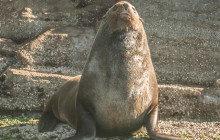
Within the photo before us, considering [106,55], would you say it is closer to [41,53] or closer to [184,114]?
[184,114]

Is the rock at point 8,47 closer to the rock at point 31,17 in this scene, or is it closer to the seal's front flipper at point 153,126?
the rock at point 31,17

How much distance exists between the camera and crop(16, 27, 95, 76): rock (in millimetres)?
9898

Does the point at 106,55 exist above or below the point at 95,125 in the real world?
above

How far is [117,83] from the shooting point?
522 cm

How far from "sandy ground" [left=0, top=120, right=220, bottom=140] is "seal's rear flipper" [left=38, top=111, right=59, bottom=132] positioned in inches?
3.7

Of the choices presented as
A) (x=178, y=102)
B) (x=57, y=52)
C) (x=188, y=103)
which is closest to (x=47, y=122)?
(x=178, y=102)

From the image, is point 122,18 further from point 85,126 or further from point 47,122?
point 47,122

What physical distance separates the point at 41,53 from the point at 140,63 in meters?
5.22

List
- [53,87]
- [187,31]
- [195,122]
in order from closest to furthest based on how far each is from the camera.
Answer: [195,122] → [53,87] → [187,31]

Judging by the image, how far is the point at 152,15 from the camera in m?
11.7

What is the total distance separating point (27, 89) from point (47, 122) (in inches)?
87.7

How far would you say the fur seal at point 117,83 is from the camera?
522 cm

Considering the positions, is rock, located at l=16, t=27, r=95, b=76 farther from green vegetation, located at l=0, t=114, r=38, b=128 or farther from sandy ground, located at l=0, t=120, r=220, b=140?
sandy ground, located at l=0, t=120, r=220, b=140

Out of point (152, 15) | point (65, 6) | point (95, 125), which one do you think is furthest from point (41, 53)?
point (95, 125)
